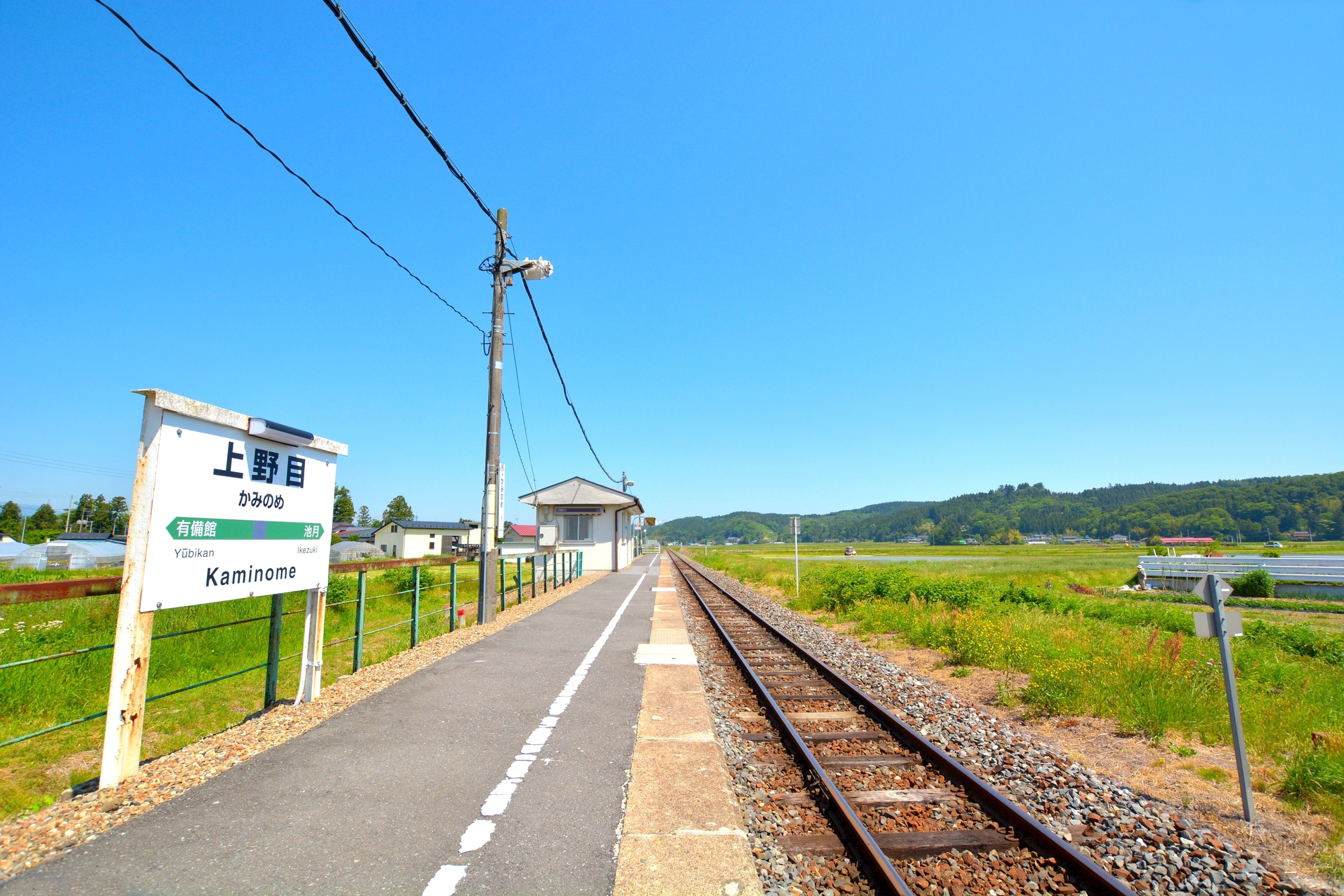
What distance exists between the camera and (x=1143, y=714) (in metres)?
6.02

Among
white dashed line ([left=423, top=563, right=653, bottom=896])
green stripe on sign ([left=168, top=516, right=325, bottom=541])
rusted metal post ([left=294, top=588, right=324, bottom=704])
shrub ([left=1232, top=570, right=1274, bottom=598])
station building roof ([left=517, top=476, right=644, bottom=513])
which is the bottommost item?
shrub ([left=1232, top=570, right=1274, bottom=598])

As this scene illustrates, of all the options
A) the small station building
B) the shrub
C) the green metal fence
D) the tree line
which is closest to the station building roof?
the small station building

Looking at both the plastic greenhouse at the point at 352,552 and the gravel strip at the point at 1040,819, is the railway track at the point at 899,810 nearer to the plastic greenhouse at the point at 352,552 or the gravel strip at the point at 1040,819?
the gravel strip at the point at 1040,819

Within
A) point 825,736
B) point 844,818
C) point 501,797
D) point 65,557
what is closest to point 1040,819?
point 844,818

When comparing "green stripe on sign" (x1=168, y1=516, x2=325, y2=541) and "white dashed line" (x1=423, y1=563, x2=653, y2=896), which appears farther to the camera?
"green stripe on sign" (x1=168, y1=516, x2=325, y2=541)

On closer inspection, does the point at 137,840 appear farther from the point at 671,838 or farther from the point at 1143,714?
the point at 1143,714

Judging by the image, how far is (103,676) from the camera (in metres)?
7.74

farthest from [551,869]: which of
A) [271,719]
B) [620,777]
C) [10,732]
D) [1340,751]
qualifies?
[10,732]

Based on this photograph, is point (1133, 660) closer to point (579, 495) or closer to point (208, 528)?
point (208, 528)

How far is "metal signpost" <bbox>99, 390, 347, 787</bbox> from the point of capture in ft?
13.1

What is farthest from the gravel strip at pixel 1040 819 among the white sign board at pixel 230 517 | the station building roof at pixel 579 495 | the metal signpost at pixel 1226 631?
the station building roof at pixel 579 495

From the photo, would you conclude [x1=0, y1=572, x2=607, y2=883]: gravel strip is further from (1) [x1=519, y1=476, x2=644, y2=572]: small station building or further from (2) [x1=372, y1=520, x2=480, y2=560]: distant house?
(2) [x1=372, y1=520, x2=480, y2=560]: distant house

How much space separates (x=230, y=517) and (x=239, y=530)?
0.48 feet

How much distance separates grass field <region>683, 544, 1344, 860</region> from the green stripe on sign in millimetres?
7846
